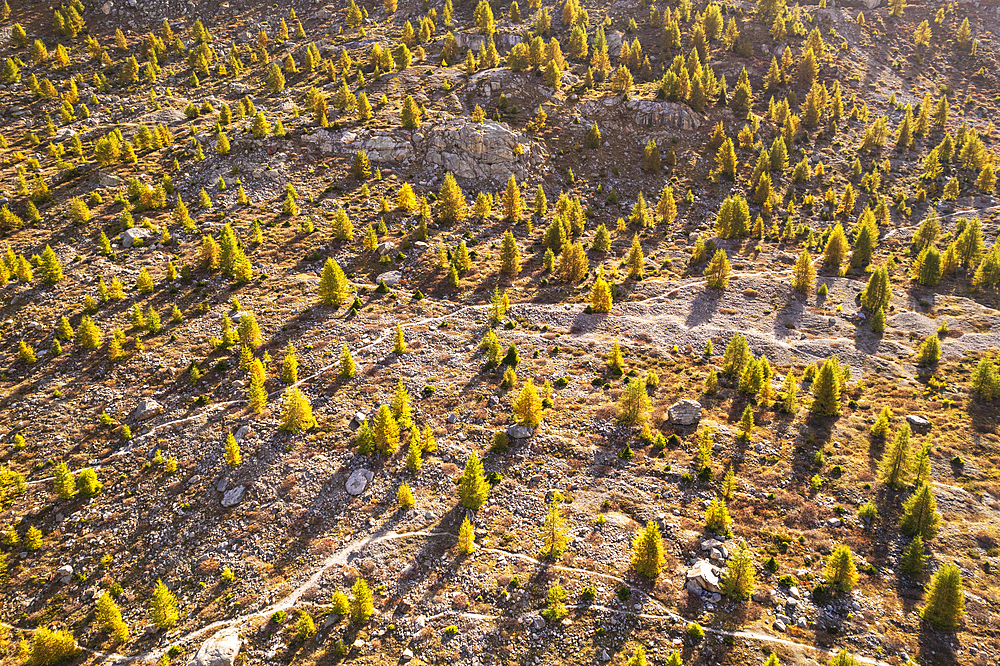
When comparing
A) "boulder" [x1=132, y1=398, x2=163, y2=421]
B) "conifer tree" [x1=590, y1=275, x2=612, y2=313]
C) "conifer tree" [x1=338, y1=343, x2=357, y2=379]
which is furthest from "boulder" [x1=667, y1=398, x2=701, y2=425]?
"boulder" [x1=132, y1=398, x2=163, y2=421]

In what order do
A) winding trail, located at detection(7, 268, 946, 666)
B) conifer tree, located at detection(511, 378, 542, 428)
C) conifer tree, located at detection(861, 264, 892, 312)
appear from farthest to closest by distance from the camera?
conifer tree, located at detection(861, 264, 892, 312) < conifer tree, located at detection(511, 378, 542, 428) < winding trail, located at detection(7, 268, 946, 666)

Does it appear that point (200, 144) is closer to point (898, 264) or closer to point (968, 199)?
point (898, 264)

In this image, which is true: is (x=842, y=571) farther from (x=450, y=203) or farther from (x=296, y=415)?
(x=450, y=203)

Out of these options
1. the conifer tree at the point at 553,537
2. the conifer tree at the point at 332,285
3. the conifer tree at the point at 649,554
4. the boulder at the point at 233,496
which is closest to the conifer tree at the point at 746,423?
the conifer tree at the point at 649,554

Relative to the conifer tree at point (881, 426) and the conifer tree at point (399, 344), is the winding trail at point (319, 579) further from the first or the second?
the conifer tree at point (881, 426)

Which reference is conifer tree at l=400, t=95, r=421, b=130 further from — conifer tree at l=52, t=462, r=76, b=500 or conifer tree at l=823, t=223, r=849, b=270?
conifer tree at l=823, t=223, r=849, b=270
